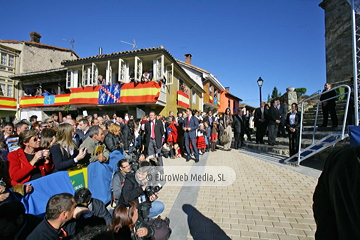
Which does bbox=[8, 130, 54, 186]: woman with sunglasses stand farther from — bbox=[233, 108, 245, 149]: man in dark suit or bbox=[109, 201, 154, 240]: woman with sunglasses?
bbox=[233, 108, 245, 149]: man in dark suit

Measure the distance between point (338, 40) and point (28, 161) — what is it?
2223 cm

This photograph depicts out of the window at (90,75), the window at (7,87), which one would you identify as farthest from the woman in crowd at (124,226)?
the window at (7,87)

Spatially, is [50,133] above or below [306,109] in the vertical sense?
below

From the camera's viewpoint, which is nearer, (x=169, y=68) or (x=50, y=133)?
(x=50, y=133)

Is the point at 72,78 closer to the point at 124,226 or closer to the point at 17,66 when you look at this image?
the point at 17,66

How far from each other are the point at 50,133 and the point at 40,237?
207 centimetres

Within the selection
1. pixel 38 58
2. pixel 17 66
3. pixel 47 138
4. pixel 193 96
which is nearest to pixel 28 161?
pixel 47 138

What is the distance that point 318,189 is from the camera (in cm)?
106

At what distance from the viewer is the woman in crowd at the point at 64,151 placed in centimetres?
296

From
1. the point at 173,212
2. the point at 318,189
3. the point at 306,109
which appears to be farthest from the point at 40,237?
the point at 306,109

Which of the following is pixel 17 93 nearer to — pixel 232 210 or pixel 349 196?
pixel 232 210

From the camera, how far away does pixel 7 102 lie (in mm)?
17969

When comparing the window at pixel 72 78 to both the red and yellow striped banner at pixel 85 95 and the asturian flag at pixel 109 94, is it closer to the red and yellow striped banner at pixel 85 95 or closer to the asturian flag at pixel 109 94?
the red and yellow striped banner at pixel 85 95

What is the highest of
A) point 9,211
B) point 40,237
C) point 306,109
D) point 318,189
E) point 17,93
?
point 17,93
